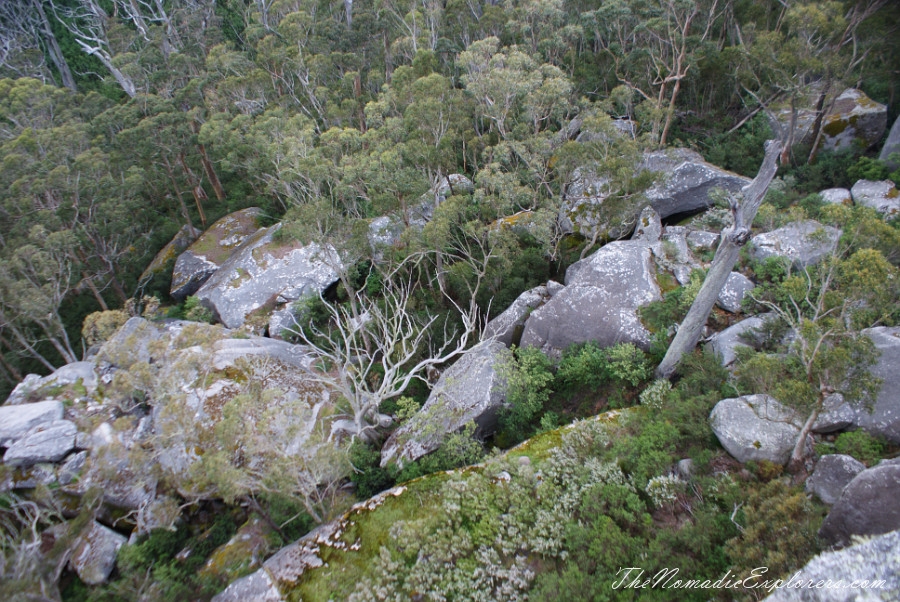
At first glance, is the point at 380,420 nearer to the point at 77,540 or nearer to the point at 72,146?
the point at 77,540

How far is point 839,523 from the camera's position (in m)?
7.05

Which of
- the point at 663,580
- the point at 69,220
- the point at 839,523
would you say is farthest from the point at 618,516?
the point at 69,220

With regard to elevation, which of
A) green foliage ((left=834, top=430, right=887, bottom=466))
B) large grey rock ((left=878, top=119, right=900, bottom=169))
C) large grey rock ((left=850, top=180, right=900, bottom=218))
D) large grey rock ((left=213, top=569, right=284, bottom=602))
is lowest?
large grey rock ((left=213, top=569, right=284, bottom=602))

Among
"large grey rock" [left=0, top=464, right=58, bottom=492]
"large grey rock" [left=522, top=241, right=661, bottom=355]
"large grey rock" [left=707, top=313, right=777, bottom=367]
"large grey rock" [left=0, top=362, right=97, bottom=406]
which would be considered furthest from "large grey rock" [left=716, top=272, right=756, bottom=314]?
"large grey rock" [left=0, top=362, right=97, bottom=406]

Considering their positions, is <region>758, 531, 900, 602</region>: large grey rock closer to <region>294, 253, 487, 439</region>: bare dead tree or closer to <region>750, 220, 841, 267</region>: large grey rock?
<region>294, 253, 487, 439</region>: bare dead tree

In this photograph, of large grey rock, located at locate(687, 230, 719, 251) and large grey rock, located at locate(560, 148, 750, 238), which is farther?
large grey rock, located at locate(560, 148, 750, 238)

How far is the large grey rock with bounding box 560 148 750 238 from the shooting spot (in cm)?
1900

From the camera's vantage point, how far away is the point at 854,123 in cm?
2183

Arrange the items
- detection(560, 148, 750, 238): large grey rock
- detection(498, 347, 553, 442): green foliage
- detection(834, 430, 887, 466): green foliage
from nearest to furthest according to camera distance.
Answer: detection(834, 430, 887, 466): green foliage → detection(498, 347, 553, 442): green foliage → detection(560, 148, 750, 238): large grey rock

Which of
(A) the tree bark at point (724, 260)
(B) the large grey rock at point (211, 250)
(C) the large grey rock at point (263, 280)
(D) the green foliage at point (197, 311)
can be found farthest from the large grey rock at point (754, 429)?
(B) the large grey rock at point (211, 250)

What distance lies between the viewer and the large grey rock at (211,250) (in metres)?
26.8

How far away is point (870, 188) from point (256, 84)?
35.3m

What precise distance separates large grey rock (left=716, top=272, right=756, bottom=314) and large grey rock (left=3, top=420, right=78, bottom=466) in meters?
22.5

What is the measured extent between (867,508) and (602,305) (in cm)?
896
